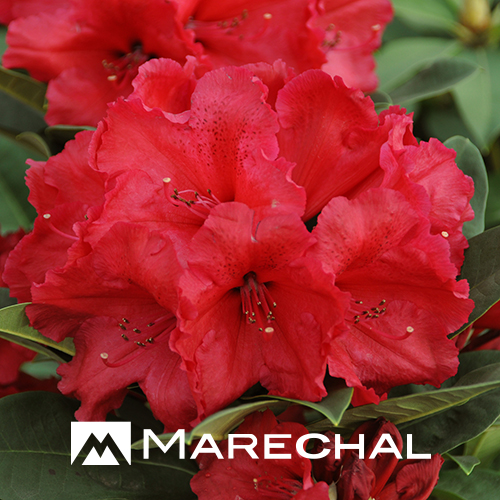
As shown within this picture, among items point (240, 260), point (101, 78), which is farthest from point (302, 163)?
point (101, 78)

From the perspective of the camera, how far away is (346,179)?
68 centimetres

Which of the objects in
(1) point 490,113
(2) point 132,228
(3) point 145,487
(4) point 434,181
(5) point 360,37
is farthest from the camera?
(1) point 490,113

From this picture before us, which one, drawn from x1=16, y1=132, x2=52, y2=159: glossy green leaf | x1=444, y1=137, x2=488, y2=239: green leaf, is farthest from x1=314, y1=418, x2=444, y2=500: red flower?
x1=16, y1=132, x2=52, y2=159: glossy green leaf

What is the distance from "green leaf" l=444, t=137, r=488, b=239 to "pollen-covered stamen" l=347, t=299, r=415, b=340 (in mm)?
280

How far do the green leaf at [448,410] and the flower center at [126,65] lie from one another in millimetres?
534

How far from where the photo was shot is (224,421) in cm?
64

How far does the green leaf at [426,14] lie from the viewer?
62.7 inches

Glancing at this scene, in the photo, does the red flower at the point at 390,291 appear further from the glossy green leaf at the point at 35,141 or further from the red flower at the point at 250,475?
the glossy green leaf at the point at 35,141

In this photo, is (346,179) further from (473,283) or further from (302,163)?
(473,283)

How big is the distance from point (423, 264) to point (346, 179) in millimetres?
122

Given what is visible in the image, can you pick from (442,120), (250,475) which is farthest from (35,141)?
(442,120)

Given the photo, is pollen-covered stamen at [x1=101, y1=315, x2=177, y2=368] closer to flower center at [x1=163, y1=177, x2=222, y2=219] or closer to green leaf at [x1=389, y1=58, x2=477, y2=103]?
flower center at [x1=163, y1=177, x2=222, y2=219]

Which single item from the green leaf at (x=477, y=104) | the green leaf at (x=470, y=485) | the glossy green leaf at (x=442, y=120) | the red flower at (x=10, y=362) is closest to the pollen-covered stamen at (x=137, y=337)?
the red flower at (x=10, y=362)

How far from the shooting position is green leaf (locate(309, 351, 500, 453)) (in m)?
0.68
